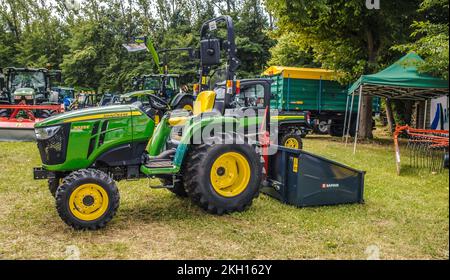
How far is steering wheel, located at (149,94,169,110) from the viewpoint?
191 inches

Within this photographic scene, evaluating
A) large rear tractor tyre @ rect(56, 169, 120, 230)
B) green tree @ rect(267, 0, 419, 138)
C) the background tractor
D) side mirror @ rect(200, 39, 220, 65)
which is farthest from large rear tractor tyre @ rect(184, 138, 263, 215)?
the background tractor

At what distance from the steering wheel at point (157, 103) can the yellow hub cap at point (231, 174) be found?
88 cm

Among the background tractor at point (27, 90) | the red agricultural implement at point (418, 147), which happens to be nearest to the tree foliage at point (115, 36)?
the background tractor at point (27, 90)

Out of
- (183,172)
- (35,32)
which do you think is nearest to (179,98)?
(183,172)

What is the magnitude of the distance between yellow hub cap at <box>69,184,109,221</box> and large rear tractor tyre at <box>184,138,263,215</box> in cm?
92

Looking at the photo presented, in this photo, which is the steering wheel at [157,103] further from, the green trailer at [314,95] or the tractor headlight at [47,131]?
the green trailer at [314,95]

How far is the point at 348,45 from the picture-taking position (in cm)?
1442

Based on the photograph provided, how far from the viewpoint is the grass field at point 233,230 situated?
3.77 m

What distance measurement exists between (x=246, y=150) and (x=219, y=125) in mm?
427

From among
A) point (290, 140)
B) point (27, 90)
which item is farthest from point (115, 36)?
point (290, 140)

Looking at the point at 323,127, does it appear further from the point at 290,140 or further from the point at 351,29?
the point at 290,140

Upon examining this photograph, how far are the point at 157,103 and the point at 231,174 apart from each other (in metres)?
1.19

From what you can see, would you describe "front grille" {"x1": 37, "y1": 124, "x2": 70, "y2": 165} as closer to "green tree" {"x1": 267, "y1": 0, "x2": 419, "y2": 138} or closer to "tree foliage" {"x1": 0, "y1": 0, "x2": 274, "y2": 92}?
"green tree" {"x1": 267, "y1": 0, "x2": 419, "y2": 138}

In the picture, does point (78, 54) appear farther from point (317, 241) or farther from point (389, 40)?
point (317, 241)
